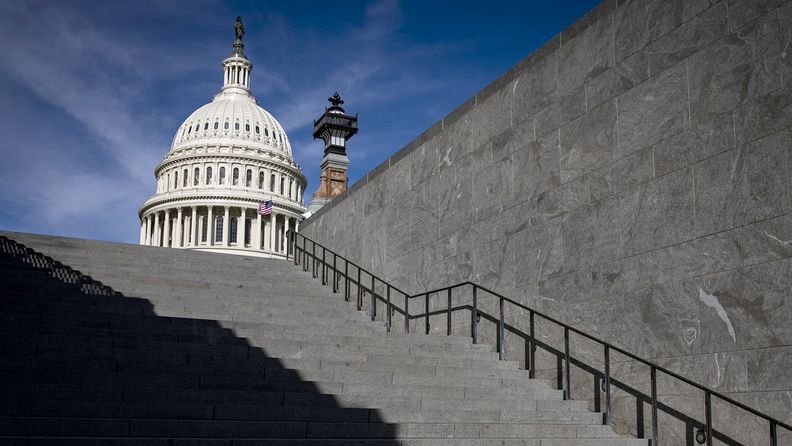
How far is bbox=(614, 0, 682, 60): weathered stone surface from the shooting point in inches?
396

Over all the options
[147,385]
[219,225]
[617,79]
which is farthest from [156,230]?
[147,385]

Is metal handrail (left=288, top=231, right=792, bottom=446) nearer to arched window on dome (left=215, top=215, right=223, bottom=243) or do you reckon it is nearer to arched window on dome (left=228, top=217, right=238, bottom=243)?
arched window on dome (left=228, top=217, right=238, bottom=243)

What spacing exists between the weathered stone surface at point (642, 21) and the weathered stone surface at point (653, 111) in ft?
1.82

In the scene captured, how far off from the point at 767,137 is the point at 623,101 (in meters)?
2.42

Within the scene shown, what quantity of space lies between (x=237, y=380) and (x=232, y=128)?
367 feet

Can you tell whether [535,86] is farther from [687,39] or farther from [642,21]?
[687,39]

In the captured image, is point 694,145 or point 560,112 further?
point 560,112

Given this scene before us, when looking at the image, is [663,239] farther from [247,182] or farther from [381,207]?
[247,182]

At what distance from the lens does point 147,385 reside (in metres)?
8.39

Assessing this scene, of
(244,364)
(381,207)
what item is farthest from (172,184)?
(244,364)

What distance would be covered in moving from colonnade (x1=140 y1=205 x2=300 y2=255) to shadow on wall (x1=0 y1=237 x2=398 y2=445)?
311 feet

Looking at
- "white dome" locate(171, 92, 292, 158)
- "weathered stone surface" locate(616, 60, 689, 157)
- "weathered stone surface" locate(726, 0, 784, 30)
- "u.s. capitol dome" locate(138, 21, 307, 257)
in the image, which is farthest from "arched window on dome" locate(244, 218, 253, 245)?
"weathered stone surface" locate(726, 0, 784, 30)

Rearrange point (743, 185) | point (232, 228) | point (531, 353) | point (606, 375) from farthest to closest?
point (232, 228) → point (531, 353) → point (606, 375) → point (743, 185)

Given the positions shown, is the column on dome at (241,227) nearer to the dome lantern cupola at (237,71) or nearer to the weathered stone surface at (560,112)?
the dome lantern cupola at (237,71)
